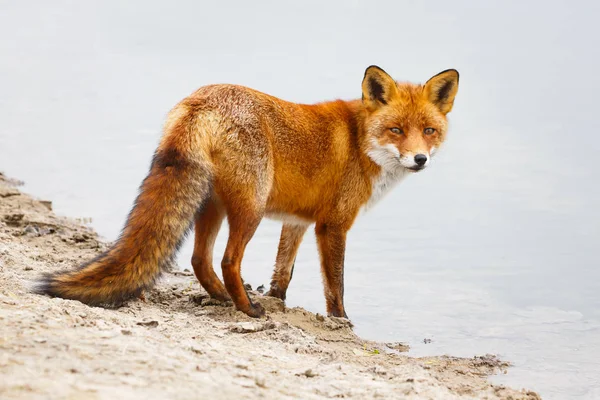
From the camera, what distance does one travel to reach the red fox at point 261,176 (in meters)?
5.46

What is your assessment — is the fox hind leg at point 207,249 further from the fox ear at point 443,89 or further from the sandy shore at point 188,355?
the fox ear at point 443,89

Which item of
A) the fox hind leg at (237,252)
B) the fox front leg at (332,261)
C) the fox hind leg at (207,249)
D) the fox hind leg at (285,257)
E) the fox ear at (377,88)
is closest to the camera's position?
the fox hind leg at (237,252)

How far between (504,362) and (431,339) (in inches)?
31.8

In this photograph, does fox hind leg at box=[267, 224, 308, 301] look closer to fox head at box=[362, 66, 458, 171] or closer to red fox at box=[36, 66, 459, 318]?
red fox at box=[36, 66, 459, 318]

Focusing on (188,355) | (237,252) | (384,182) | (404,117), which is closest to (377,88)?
(404,117)

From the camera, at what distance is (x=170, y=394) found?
3.52m

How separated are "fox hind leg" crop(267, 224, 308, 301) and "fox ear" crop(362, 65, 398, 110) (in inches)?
54.1

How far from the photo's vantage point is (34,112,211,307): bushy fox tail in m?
5.32

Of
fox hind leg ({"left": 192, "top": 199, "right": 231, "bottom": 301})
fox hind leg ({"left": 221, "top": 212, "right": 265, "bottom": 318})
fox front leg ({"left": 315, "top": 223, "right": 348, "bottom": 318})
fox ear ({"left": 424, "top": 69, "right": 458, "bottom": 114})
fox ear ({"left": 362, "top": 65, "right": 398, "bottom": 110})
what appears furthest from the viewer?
fox ear ({"left": 424, "top": 69, "right": 458, "bottom": 114})

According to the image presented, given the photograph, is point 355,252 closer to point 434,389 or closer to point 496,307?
point 496,307

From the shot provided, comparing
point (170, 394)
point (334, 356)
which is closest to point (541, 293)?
point (334, 356)

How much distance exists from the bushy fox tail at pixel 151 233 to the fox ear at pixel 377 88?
207 centimetres

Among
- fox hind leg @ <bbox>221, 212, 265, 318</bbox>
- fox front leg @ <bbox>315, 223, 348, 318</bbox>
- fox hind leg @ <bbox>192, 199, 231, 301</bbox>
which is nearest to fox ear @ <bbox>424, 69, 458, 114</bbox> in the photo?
fox front leg @ <bbox>315, 223, 348, 318</bbox>

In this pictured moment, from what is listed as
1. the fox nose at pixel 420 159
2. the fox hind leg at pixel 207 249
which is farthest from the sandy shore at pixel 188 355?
the fox nose at pixel 420 159
